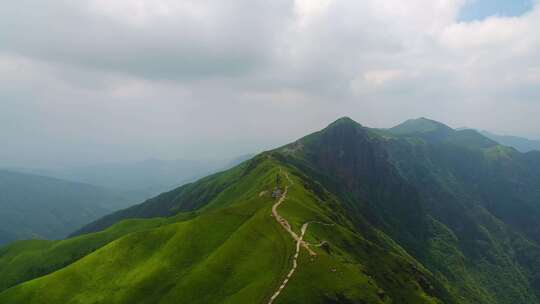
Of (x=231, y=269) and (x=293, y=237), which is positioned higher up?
(x=293, y=237)

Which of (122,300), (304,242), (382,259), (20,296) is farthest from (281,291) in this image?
(20,296)

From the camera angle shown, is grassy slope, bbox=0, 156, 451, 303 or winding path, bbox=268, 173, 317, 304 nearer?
winding path, bbox=268, 173, 317, 304

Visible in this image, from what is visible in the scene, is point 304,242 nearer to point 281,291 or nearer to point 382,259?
point 281,291

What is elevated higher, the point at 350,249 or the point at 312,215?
the point at 312,215

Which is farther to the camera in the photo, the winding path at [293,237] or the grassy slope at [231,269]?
the grassy slope at [231,269]

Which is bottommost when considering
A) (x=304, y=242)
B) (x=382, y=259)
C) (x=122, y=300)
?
(x=382, y=259)

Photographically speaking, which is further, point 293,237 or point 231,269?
point 293,237

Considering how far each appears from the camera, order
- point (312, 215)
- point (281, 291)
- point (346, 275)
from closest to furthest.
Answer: point (281, 291) → point (346, 275) → point (312, 215)

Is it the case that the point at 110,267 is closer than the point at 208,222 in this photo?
Yes
